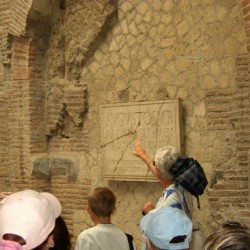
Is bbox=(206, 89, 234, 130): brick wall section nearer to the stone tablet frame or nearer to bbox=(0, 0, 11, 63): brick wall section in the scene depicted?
the stone tablet frame

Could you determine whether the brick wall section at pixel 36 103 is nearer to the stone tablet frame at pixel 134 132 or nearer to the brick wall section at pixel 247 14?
the stone tablet frame at pixel 134 132

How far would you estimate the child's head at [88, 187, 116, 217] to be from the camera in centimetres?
348

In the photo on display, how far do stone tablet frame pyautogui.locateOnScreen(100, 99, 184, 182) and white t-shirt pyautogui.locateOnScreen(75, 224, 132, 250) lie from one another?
83.9 inches

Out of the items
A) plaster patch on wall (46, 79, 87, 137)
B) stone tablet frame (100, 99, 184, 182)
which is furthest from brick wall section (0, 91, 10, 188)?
stone tablet frame (100, 99, 184, 182)

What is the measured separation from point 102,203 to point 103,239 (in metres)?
0.28

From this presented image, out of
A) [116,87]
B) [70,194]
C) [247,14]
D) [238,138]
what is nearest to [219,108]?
[238,138]

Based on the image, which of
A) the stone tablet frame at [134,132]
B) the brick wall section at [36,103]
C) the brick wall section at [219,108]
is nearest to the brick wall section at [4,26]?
the brick wall section at [36,103]

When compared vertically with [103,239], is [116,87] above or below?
above

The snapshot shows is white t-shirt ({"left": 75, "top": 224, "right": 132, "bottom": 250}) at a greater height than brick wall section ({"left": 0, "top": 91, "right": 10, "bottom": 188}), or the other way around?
brick wall section ({"left": 0, "top": 91, "right": 10, "bottom": 188})

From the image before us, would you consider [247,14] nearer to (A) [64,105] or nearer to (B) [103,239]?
(B) [103,239]

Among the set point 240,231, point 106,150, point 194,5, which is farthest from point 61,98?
point 240,231

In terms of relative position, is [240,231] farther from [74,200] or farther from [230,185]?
[74,200]

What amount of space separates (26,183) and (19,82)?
4.22 feet

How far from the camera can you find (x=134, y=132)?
5.75 meters
